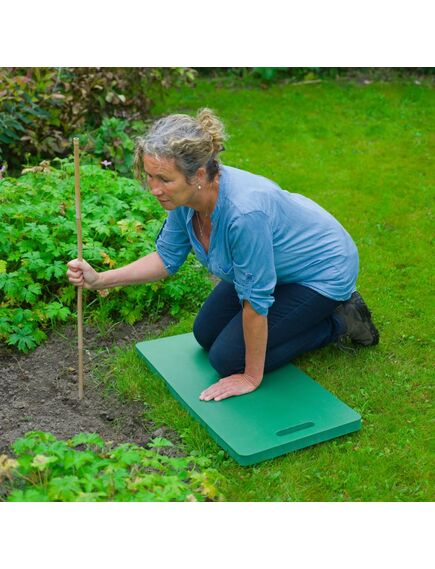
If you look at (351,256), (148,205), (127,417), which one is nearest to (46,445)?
(127,417)

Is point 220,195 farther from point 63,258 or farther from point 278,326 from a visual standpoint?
point 63,258

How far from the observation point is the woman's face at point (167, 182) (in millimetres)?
3045

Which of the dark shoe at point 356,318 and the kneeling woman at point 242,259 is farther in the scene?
the dark shoe at point 356,318

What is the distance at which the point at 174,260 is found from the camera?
365cm

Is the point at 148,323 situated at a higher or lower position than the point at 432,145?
lower

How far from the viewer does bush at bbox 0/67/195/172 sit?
5551 mm

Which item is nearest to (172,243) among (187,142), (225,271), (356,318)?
(225,271)

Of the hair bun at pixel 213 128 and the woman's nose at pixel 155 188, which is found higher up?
the hair bun at pixel 213 128

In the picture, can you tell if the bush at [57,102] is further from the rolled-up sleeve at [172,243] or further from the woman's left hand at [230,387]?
the woman's left hand at [230,387]

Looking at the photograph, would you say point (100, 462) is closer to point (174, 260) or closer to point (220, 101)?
point (174, 260)

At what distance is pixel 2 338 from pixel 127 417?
932mm

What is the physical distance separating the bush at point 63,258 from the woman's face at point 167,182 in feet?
3.52

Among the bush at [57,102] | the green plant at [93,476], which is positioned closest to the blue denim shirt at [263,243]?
the green plant at [93,476]

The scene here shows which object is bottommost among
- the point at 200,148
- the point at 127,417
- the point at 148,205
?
the point at 127,417
